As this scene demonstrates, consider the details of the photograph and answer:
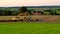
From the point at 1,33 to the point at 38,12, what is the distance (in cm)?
1045

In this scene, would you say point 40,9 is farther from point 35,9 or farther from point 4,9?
point 4,9

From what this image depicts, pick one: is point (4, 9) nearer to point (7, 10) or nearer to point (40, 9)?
point (7, 10)

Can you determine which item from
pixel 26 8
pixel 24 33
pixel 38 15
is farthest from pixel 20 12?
pixel 24 33

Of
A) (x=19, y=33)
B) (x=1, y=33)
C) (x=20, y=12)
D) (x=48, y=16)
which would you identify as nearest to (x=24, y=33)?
(x=19, y=33)

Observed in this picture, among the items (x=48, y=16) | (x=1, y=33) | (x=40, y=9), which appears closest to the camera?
(x=1, y=33)

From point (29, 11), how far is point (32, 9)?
0.88 meters

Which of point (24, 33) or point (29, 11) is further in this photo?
point (29, 11)

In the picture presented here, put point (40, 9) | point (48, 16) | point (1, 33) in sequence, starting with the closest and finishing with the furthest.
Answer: point (1, 33)
point (48, 16)
point (40, 9)

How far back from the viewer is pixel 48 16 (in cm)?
1639

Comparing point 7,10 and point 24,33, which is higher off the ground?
point 24,33

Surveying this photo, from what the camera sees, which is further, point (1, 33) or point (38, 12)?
point (38, 12)

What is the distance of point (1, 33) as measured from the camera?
7.35 metres

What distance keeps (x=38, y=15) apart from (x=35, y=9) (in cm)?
118

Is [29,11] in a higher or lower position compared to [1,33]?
lower
